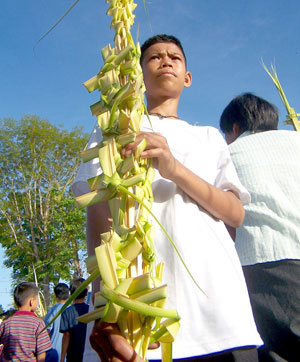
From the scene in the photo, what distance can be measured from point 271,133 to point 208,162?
0.64m

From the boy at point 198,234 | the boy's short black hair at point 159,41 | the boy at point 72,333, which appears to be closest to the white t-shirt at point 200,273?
the boy at point 198,234

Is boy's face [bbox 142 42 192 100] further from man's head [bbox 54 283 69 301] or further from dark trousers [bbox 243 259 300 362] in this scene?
man's head [bbox 54 283 69 301]

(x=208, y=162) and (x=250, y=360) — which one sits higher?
(x=208, y=162)

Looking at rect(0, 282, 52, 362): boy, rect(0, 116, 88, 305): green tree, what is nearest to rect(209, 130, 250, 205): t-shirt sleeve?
rect(0, 282, 52, 362): boy

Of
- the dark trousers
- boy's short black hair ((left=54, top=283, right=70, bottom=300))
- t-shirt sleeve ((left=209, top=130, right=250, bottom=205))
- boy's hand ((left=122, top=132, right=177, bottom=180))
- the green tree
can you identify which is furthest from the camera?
the green tree

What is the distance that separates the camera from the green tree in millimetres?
16203

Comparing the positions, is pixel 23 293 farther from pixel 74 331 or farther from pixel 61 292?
pixel 61 292

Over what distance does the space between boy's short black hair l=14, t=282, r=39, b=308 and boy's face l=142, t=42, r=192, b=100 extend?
128 inches

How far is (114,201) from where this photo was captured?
0.53 m

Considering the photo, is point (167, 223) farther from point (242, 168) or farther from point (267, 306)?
point (242, 168)

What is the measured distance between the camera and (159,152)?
0.78 metres

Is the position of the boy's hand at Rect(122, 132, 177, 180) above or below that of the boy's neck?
below

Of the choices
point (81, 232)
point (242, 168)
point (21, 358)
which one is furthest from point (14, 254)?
point (242, 168)

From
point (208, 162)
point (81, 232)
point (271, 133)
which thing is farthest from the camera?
point (81, 232)
